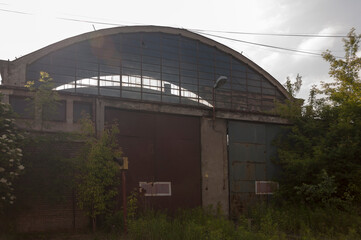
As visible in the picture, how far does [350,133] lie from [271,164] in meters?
4.06

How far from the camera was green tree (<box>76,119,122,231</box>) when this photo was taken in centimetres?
1136

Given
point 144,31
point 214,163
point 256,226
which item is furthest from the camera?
point 144,31

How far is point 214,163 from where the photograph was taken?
52.2ft

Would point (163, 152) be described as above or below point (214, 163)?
above

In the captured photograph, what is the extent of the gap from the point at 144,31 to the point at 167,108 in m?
5.85

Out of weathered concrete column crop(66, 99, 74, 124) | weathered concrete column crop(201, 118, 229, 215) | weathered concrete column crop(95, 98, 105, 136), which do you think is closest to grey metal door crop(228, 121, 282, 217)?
weathered concrete column crop(201, 118, 229, 215)

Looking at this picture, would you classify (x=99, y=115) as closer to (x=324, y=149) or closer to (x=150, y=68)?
(x=150, y=68)

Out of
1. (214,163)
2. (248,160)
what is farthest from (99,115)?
(248,160)

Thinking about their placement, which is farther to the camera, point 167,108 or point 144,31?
point 144,31

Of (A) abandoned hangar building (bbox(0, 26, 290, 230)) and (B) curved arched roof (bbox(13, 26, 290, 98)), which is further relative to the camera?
(B) curved arched roof (bbox(13, 26, 290, 98))

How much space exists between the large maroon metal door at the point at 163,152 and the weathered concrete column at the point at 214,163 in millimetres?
312

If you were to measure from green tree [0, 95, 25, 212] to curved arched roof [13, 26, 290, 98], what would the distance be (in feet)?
20.6

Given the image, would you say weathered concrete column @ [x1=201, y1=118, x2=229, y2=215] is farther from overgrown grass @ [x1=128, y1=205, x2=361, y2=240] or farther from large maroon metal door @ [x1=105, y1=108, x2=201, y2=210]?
overgrown grass @ [x1=128, y1=205, x2=361, y2=240]

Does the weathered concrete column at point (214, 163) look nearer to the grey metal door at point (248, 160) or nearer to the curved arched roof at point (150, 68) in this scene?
the grey metal door at point (248, 160)
